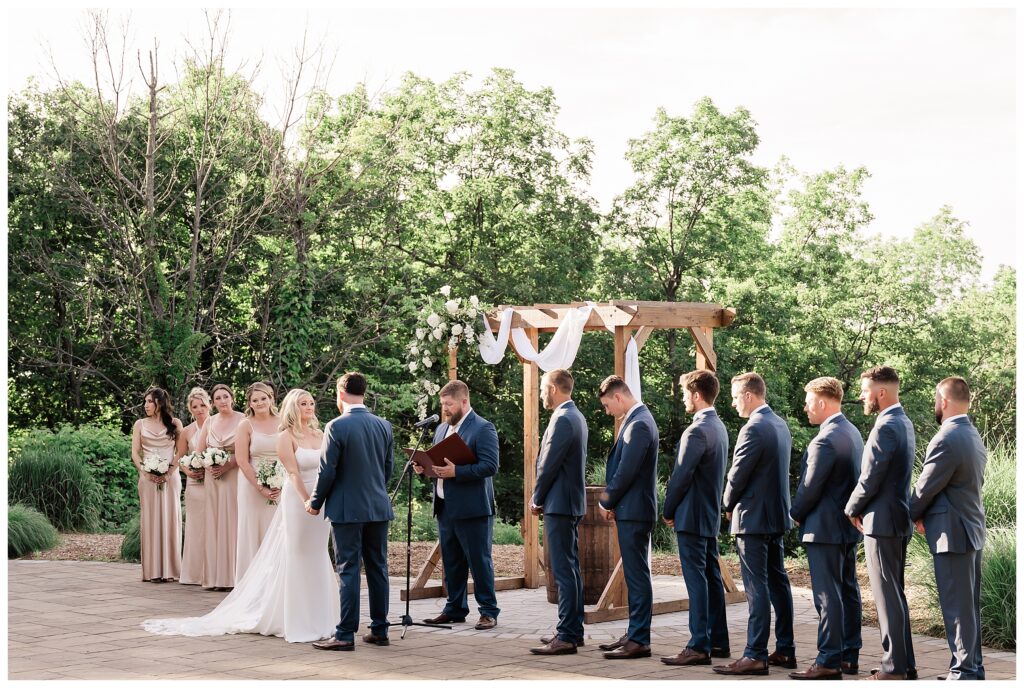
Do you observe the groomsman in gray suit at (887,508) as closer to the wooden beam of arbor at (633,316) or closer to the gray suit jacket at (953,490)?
the gray suit jacket at (953,490)

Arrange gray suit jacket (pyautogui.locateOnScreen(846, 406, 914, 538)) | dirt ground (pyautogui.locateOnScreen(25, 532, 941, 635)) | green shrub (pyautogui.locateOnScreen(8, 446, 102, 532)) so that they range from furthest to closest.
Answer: green shrub (pyautogui.locateOnScreen(8, 446, 102, 532)) → dirt ground (pyautogui.locateOnScreen(25, 532, 941, 635)) → gray suit jacket (pyautogui.locateOnScreen(846, 406, 914, 538))

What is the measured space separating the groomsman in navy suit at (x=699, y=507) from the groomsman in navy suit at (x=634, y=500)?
0.22 metres

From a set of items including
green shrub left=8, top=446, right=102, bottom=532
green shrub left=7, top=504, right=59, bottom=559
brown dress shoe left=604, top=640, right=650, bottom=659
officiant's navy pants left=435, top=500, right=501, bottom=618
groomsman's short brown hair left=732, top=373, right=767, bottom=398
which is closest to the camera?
groomsman's short brown hair left=732, top=373, right=767, bottom=398

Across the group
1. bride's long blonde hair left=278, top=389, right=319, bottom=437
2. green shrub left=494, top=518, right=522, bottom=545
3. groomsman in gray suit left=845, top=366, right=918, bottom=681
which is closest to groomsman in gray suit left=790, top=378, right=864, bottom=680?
groomsman in gray suit left=845, top=366, right=918, bottom=681

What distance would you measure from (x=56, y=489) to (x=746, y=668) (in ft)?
37.8

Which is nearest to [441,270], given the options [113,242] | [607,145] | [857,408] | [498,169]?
[498,169]

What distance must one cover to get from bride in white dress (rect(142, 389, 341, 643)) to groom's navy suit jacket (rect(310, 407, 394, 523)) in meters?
0.62

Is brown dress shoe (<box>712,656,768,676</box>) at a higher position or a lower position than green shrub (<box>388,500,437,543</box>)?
lower

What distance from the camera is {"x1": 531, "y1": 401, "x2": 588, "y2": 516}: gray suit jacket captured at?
25.7 feet

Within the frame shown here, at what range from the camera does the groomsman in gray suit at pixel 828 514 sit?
22.3 ft

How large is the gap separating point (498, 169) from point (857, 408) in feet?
29.2

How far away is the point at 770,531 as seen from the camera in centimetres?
705

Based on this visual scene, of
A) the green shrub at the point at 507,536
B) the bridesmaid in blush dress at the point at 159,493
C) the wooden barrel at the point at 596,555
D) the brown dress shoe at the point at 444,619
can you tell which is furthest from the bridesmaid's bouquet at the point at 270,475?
the green shrub at the point at 507,536

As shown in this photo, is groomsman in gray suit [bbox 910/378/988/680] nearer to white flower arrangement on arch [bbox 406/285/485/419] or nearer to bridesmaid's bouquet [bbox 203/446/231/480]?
white flower arrangement on arch [bbox 406/285/485/419]
